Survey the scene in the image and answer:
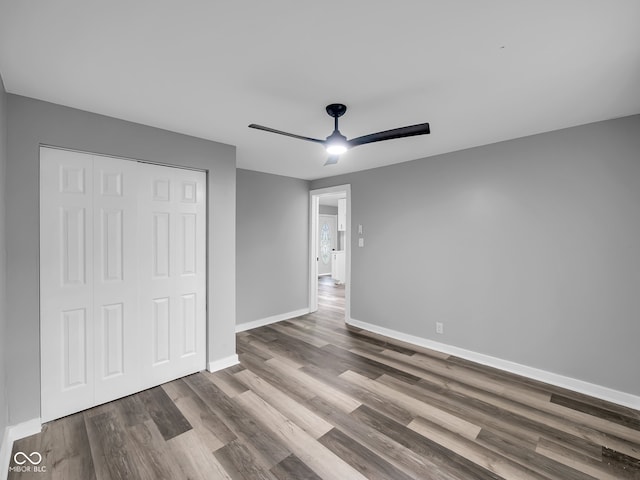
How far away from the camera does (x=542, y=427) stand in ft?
7.22

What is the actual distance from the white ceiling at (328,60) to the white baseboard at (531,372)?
7.86 ft

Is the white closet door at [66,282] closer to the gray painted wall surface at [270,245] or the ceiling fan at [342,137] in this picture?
the ceiling fan at [342,137]

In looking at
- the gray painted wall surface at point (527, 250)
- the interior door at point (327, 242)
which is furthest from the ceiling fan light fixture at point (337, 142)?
A: the interior door at point (327, 242)

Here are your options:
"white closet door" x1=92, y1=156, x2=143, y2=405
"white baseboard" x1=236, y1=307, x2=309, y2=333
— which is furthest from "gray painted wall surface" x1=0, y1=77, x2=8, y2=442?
"white baseboard" x1=236, y1=307, x2=309, y2=333

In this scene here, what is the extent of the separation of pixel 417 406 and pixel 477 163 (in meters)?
2.63

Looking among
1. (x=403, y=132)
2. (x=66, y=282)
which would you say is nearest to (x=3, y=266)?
(x=66, y=282)

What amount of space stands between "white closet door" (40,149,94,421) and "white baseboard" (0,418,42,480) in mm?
100

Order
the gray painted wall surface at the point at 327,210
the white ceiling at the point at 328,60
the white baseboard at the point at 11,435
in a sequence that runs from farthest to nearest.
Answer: the gray painted wall surface at the point at 327,210
the white baseboard at the point at 11,435
the white ceiling at the point at 328,60

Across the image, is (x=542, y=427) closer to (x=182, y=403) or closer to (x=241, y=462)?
(x=241, y=462)

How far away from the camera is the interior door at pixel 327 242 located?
9.55 m

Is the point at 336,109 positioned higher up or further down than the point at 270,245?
higher up

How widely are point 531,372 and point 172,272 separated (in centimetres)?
377

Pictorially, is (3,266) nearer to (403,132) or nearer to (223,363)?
(223,363)

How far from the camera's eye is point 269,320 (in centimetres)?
470
